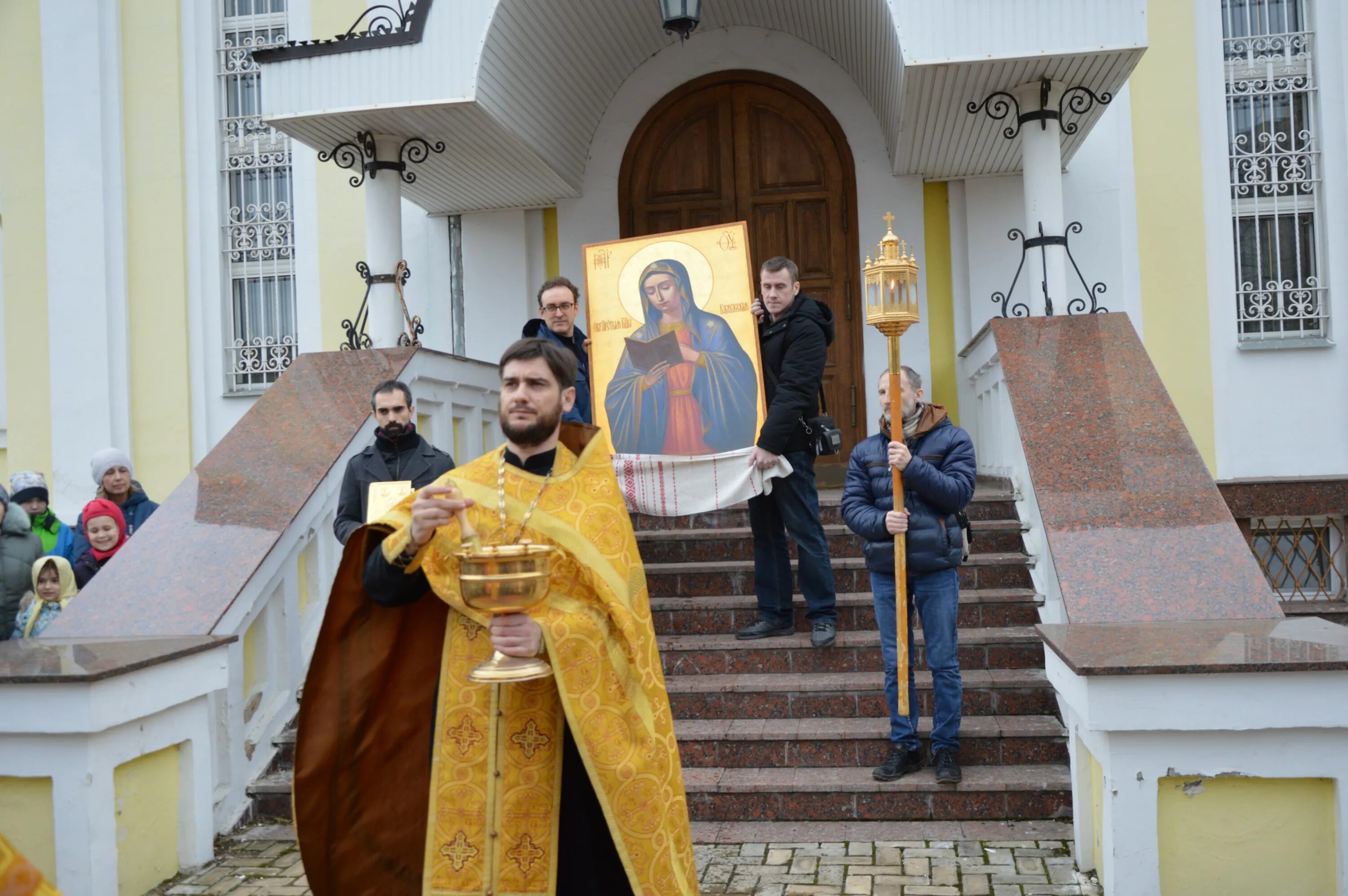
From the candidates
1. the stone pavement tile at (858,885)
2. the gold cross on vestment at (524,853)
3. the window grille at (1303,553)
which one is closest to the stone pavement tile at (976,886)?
the stone pavement tile at (858,885)

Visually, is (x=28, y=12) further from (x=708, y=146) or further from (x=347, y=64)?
(x=708, y=146)

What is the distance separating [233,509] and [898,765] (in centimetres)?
334

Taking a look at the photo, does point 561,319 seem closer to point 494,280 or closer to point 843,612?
point 843,612

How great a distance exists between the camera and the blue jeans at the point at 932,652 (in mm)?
5262

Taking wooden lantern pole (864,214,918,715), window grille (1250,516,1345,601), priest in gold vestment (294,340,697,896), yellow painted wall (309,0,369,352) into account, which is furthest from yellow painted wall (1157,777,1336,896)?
yellow painted wall (309,0,369,352)

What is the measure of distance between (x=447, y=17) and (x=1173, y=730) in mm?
5668

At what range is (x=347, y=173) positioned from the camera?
10180 millimetres

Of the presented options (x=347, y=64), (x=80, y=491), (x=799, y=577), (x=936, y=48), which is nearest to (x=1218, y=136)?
(x=936, y=48)

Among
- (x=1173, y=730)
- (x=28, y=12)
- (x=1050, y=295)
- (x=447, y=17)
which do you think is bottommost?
(x=1173, y=730)

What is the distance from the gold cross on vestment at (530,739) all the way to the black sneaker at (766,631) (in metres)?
3.22

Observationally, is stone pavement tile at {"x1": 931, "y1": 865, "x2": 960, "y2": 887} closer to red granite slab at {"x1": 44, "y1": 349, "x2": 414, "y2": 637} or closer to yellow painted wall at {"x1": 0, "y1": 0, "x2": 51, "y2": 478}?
red granite slab at {"x1": 44, "y1": 349, "x2": 414, "y2": 637}

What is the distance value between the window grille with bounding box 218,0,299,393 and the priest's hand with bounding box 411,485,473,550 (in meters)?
8.13

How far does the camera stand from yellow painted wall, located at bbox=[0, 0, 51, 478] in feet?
35.1

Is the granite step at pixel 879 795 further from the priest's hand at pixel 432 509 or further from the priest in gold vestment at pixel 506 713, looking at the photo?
the priest's hand at pixel 432 509
